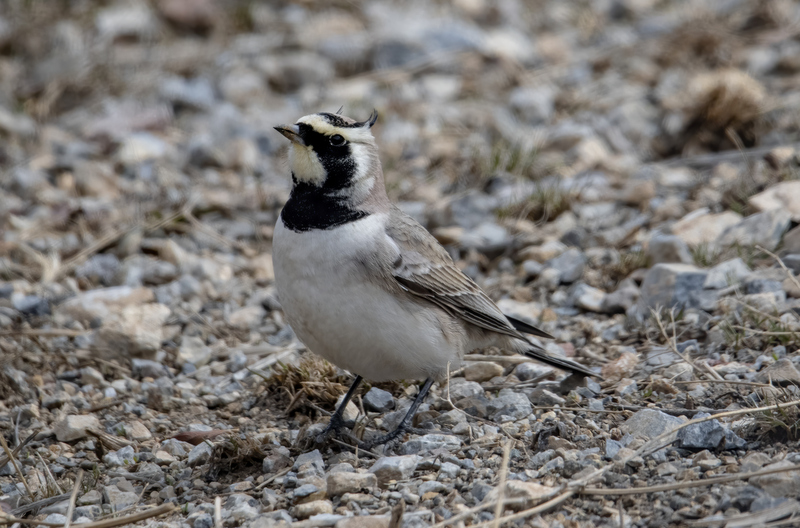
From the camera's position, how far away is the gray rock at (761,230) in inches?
249

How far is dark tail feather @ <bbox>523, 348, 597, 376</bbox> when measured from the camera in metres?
5.24

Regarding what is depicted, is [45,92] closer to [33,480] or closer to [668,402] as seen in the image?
[33,480]

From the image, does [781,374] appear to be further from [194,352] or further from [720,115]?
[720,115]

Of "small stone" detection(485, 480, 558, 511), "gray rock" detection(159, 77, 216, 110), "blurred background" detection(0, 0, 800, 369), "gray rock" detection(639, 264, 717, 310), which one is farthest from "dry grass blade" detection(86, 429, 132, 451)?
"gray rock" detection(159, 77, 216, 110)

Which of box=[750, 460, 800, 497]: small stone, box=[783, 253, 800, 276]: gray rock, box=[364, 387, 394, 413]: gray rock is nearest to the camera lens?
box=[750, 460, 800, 497]: small stone

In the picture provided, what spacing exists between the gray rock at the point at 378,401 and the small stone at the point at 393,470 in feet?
3.63

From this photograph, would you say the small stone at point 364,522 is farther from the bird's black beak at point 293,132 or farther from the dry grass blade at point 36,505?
the bird's black beak at point 293,132

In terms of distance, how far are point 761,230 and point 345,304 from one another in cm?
342

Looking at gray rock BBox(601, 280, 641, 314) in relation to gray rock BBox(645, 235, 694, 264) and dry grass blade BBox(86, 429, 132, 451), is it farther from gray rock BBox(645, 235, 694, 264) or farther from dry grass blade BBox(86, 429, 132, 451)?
dry grass blade BBox(86, 429, 132, 451)

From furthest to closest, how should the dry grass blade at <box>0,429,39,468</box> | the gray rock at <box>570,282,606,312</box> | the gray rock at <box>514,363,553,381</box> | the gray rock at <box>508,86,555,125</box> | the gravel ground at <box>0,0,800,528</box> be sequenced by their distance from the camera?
the gray rock at <box>508,86,555,125</box> → the gray rock at <box>570,282,606,312</box> → the gray rock at <box>514,363,553,381</box> → the dry grass blade at <box>0,429,39,468</box> → the gravel ground at <box>0,0,800,528</box>

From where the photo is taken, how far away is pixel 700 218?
6.94 m

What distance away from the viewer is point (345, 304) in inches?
177

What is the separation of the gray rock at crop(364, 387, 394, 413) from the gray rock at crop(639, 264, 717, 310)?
1.80 m

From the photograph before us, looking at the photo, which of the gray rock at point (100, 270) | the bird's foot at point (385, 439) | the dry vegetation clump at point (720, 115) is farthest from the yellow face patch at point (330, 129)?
the dry vegetation clump at point (720, 115)
